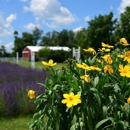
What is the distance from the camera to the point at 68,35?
246 feet

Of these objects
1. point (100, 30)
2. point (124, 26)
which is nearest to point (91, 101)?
point (124, 26)

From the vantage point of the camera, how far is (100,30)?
3909 cm

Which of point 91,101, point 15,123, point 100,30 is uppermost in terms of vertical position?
point 100,30

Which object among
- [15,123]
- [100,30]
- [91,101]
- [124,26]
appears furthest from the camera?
[100,30]

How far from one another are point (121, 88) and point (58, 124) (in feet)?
1.96

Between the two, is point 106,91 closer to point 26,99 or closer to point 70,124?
point 70,124

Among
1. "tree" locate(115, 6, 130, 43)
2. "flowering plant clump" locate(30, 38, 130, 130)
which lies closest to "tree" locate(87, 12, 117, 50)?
"tree" locate(115, 6, 130, 43)

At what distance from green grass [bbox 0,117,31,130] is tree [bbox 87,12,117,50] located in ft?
111

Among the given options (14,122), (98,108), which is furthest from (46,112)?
(14,122)

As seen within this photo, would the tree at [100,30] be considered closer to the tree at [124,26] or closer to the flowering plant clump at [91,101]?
the tree at [124,26]

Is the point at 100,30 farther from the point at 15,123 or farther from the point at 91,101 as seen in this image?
the point at 91,101

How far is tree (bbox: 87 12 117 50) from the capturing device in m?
39.1

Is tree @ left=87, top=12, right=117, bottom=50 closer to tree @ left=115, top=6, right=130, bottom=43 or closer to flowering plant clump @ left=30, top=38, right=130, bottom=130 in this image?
tree @ left=115, top=6, right=130, bottom=43

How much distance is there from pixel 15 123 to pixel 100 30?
1396 inches
